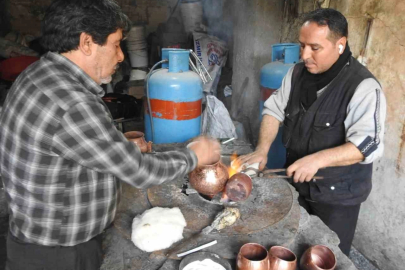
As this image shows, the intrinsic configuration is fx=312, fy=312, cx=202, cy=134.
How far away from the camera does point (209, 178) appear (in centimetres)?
205

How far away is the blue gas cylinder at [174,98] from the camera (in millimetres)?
3787

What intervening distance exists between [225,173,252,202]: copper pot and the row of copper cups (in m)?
0.51

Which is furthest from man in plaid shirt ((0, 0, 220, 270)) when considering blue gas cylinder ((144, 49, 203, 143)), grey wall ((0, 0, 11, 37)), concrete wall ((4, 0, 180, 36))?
grey wall ((0, 0, 11, 37))

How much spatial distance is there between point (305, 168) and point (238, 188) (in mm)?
491

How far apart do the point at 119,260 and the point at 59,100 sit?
930 mm

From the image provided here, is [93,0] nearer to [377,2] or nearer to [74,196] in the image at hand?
[74,196]

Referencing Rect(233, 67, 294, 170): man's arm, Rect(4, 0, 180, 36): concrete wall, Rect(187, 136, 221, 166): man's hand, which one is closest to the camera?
Rect(187, 136, 221, 166): man's hand

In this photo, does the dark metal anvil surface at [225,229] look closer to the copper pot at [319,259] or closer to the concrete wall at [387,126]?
the copper pot at [319,259]

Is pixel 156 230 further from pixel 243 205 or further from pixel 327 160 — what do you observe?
pixel 327 160

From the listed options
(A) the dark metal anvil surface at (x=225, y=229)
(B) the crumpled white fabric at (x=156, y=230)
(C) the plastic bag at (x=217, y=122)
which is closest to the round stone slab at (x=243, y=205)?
(A) the dark metal anvil surface at (x=225, y=229)

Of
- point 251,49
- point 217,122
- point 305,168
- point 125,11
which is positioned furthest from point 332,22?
point 125,11

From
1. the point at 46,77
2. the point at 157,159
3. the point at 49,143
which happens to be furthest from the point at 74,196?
the point at 46,77

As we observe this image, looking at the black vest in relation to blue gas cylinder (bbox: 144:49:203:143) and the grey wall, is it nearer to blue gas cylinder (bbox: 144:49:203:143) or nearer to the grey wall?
blue gas cylinder (bbox: 144:49:203:143)

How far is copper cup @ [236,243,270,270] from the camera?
1443mm
